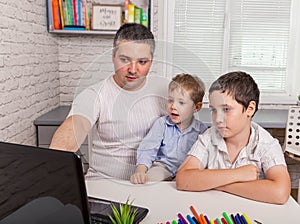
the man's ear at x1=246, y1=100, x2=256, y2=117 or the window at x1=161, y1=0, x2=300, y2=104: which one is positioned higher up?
the window at x1=161, y1=0, x2=300, y2=104

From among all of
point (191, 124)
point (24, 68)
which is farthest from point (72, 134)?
point (24, 68)

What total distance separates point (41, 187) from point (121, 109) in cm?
62

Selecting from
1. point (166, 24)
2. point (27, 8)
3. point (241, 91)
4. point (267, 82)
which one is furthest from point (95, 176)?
point (267, 82)

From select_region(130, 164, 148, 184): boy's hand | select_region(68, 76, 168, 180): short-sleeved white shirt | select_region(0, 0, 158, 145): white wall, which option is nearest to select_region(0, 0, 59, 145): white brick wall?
select_region(0, 0, 158, 145): white wall

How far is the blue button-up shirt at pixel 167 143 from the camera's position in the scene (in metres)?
1.29

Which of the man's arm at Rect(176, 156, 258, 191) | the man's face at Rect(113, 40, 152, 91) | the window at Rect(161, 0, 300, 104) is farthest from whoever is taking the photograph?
the window at Rect(161, 0, 300, 104)

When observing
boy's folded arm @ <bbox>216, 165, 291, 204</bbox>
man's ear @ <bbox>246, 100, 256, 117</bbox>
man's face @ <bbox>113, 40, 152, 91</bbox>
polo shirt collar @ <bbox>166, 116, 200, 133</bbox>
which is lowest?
boy's folded arm @ <bbox>216, 165, 291, 204</bbox>

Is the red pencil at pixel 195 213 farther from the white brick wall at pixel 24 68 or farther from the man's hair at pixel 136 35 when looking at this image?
the white brick wall at pixel 24 68

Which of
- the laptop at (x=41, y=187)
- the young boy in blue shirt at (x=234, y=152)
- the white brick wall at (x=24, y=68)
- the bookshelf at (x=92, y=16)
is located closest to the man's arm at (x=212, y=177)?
the young boy in blue shirt at (x=234, y=152)

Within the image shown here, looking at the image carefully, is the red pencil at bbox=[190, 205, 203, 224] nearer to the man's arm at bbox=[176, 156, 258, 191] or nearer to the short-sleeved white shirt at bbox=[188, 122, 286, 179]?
the man's arm at bbox=[176, 156, 258, 191]

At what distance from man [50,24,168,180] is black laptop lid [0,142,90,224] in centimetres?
55

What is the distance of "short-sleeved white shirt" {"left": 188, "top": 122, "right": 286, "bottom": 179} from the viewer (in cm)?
138

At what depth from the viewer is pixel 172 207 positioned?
1.17m

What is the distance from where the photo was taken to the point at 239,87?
1.43 meters
